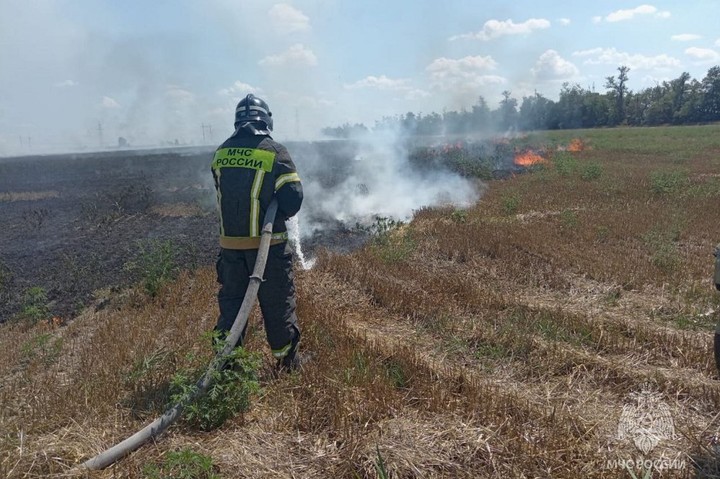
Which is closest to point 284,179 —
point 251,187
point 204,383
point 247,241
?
point 251,187

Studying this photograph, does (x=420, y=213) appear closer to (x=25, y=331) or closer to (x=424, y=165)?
(x=25, y=331)

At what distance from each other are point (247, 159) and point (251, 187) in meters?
0.23

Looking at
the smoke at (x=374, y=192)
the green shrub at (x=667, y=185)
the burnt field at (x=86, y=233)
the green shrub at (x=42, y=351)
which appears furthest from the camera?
the smoke at (x=374, y=192)

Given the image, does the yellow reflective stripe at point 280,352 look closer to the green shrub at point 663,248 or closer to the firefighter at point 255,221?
the firefighter at point 255,221

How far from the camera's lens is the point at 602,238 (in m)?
8.72

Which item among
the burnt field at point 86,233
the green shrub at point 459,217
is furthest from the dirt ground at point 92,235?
the green shrub at point 459,217

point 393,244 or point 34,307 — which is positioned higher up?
point 393,244

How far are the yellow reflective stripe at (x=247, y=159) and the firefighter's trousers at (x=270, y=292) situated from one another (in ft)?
2.13

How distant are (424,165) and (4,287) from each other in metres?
17.5

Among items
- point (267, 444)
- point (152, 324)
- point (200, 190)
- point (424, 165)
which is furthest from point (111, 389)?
point (424, 165)

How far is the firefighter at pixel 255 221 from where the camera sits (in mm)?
3764

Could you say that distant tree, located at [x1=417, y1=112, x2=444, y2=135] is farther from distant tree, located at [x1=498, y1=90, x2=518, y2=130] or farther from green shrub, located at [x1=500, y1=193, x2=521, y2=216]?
green shrub, located at [x1=500, y1=193, x2=521, y2=216]

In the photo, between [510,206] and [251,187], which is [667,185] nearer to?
[510,206]

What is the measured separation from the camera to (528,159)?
2417cm
